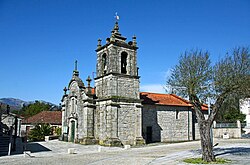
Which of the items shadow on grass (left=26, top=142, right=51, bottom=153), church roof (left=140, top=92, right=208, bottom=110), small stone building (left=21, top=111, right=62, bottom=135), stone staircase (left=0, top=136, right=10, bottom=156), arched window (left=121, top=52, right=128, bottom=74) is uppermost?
arched window (left=121, top=52, right=128, bottom=74)

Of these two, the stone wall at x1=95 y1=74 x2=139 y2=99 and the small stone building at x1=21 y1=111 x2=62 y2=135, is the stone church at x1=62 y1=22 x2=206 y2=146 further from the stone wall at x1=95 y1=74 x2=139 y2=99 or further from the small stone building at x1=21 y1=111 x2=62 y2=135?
the small stone building at x1=21 y1=111 x2=62 y2=135

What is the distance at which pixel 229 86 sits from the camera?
13289 mm

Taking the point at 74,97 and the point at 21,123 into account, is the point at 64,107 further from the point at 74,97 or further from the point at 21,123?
the point at 21,123

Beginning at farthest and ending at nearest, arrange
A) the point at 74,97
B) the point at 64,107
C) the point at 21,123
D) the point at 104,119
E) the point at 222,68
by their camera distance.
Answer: the point at 21,123 < the point at 64,107 < the point at 74,97 < the point at 104,119 < the point at 222,68

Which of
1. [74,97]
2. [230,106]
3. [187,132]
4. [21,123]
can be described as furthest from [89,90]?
[21,123]

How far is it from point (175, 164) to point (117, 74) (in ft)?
47.0

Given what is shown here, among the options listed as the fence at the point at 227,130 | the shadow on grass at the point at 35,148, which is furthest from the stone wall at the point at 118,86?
the fence at the point at 227,130

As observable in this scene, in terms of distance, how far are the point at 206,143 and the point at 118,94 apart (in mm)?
13462

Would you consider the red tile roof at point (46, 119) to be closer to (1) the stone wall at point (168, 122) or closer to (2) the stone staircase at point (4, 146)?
(1) the stone wall at point (168, 122)

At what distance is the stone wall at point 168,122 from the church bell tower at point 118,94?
109 inches

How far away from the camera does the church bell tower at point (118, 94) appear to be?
24.8 meters

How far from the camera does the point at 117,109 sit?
25078mm

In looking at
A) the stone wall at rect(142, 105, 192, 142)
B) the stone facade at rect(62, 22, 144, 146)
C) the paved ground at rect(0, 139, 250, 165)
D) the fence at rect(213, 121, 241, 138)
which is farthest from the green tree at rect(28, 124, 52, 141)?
the fence at rect(213, 121, 241, 138)

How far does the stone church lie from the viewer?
25.2m
